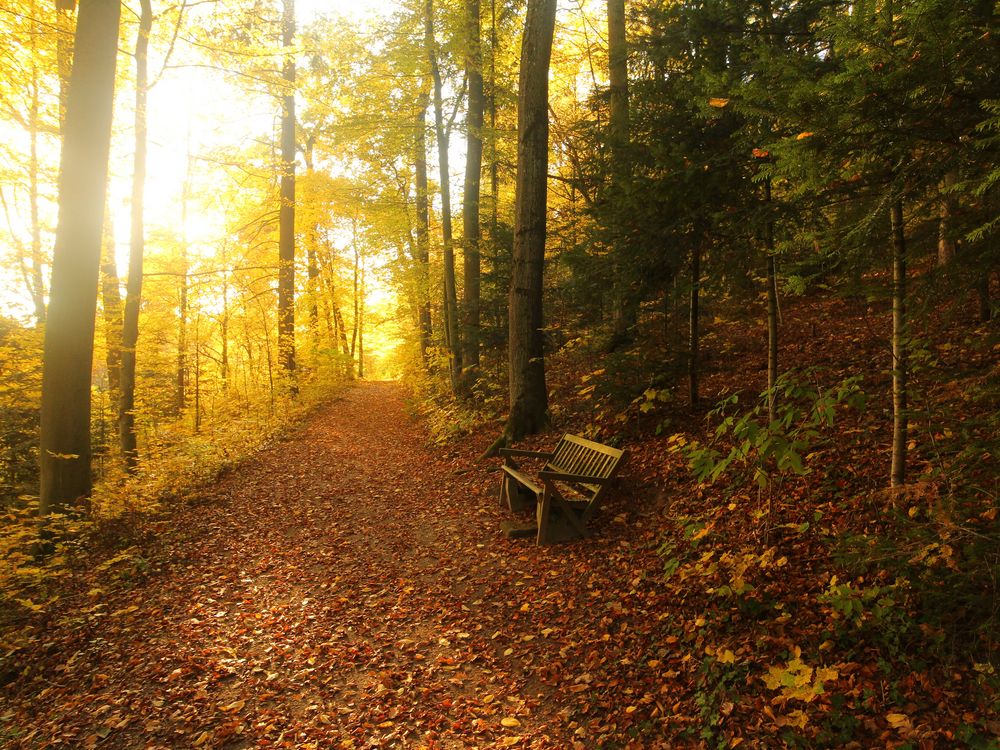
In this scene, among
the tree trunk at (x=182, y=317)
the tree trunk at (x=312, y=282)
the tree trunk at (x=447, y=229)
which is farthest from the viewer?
the tree trunk at (x=312, y=282)

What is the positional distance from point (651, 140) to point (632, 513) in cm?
426

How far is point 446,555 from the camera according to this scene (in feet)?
20.6

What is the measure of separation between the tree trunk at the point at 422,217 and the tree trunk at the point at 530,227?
508 cm

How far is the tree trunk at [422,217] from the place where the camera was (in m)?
13.5

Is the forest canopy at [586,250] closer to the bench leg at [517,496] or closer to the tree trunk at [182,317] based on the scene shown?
the tree trunk at [182,317]

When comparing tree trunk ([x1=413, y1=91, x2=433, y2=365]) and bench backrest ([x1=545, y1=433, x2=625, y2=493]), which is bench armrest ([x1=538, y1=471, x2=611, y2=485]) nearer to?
bench backrest ([x1=545, y1=433, x2=625, y2=493])

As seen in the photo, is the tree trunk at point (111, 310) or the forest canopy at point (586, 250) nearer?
the forest canopy at point (586, 250)

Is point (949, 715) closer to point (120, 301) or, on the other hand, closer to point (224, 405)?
point (120, 301)

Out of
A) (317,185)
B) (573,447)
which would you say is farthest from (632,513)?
(317,185)

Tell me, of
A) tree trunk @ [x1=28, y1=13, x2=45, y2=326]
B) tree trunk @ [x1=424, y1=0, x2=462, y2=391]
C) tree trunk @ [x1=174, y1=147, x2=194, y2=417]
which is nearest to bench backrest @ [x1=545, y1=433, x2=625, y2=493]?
tree trunk @ [x1=424, y1=0, x2=462, y2=391]

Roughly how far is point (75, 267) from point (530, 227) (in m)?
6.24

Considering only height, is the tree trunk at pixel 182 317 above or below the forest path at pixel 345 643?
above

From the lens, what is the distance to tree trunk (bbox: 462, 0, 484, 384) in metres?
12.6

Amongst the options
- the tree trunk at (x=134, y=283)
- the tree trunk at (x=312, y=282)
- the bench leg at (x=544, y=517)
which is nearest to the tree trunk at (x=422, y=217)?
the tree trunk at (x=312, y=282)
